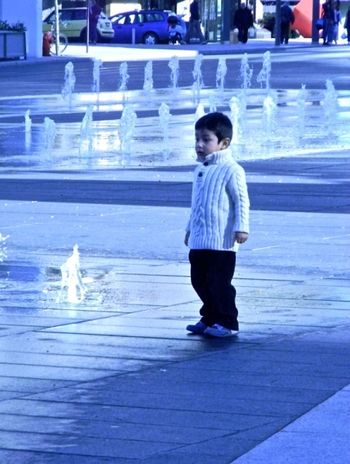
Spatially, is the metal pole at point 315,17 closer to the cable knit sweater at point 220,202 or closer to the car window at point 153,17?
the car window at point 153,17

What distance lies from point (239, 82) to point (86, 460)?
30.4 m

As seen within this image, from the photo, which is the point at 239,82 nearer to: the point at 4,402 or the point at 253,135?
the point at 253,135

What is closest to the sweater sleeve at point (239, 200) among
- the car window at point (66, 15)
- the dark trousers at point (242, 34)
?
the car window at point (66, 15)

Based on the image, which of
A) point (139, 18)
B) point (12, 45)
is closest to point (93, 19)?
point (139, 18)

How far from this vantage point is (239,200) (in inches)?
289

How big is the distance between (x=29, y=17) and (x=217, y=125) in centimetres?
3991

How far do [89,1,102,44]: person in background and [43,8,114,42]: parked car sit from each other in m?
0.34

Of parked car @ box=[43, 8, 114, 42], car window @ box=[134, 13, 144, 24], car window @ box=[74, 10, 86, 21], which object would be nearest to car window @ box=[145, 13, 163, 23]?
car window @ box=[134, 13, 144, 24]

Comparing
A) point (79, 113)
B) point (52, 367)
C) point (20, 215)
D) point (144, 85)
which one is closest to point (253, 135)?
point (79, 113)

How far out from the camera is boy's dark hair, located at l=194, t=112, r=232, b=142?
7230 mm

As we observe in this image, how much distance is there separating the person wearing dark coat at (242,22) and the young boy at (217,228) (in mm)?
51346

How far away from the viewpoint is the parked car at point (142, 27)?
59216 mm

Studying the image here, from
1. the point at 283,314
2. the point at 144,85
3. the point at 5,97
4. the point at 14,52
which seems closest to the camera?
the point at 283,314

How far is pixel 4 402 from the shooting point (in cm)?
592
